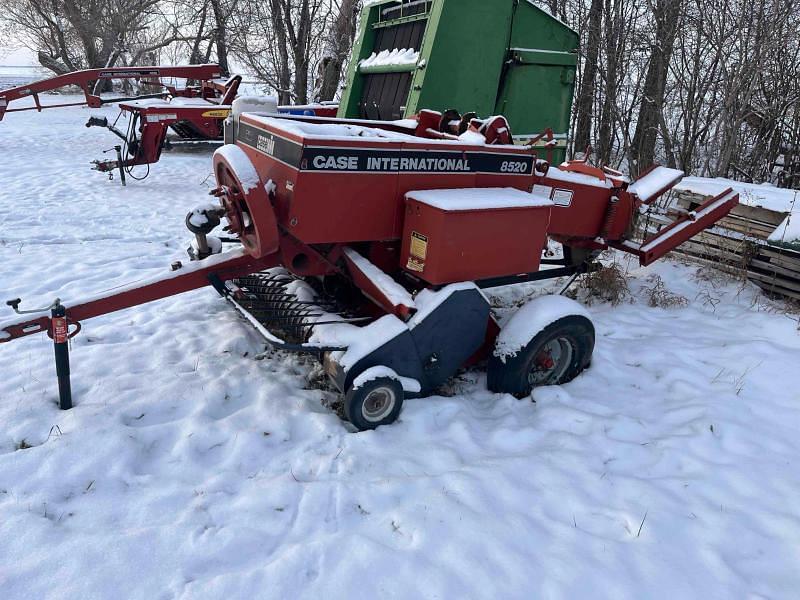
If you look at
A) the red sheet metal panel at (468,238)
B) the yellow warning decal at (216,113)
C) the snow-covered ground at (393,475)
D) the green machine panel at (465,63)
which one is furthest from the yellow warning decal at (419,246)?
the yellow warning decal at (216,113)

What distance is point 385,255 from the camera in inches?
137

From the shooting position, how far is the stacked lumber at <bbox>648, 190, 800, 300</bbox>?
466 centimetres

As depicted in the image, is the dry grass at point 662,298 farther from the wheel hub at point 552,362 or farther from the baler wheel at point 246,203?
the baler wheel at point 246,203

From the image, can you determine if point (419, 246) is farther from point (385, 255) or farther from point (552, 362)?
point (552, 362)

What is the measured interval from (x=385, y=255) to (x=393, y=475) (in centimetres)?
135

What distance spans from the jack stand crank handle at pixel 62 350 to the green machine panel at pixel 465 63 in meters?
3.01

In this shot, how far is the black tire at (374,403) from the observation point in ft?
9.55

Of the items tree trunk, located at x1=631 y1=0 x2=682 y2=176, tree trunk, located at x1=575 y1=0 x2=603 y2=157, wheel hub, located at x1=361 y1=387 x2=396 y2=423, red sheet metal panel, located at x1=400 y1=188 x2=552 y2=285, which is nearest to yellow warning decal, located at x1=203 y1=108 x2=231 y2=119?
tree trunk, located at x1=575 y1=0 x2=603 y2=157

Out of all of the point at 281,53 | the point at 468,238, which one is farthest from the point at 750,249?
the point at 281,53

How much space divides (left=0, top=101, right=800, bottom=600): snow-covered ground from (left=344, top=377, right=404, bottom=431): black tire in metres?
0.07

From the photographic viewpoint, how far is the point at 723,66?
705cm

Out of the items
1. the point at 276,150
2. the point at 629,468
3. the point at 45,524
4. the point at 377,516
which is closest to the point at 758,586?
the point at 629,468

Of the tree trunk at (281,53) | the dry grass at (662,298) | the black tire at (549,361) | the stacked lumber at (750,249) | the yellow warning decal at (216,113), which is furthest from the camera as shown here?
the tree trunk at (281,53)

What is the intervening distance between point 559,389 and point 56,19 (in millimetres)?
29208
